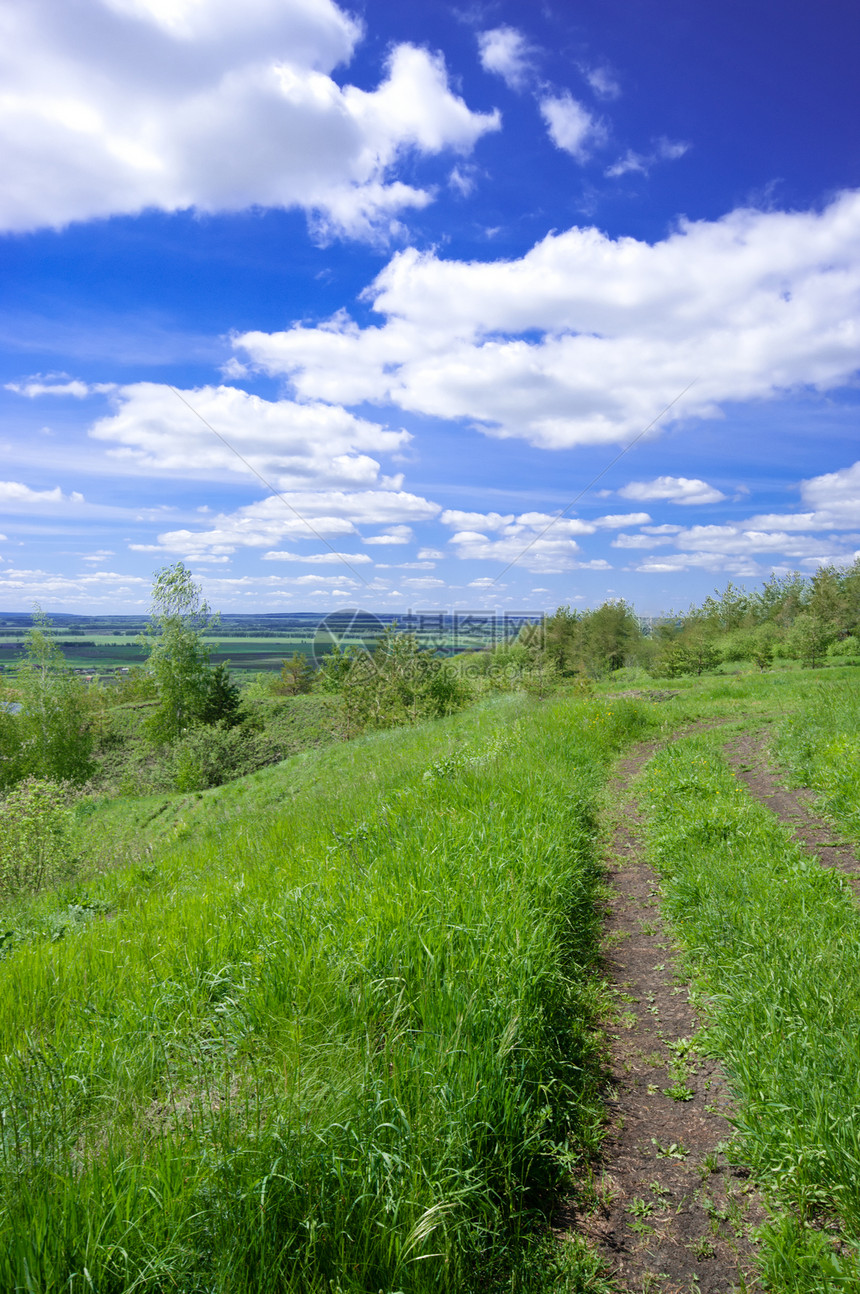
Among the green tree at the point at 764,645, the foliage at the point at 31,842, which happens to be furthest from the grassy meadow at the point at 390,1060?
the green tree at the point at 764,645

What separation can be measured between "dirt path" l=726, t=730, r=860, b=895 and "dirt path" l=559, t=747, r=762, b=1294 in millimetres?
2155

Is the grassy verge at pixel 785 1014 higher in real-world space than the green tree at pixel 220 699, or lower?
higher

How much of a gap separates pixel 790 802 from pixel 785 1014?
186 inches

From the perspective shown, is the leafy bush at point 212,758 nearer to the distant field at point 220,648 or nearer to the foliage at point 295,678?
the distant field at point 220,648

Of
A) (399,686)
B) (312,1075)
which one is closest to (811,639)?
(399,686)

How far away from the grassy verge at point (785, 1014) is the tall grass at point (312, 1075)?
28.5 inches

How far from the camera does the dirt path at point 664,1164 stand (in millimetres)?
2225

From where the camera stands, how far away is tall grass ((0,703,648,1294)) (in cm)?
189

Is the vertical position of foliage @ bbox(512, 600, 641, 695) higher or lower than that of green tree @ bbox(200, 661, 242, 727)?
higher

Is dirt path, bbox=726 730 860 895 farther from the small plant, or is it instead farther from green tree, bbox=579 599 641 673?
green tree, bbox=579 599 641 673

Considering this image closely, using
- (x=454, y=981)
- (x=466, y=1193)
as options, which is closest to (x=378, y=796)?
(x=454, y=981)

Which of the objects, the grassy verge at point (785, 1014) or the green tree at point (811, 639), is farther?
the green tree at point (811, 639)

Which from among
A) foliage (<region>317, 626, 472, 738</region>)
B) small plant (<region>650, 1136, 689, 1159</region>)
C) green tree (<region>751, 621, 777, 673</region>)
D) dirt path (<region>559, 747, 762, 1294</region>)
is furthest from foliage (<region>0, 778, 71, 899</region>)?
green tree (<region>751, 621, 777, 673</region>)

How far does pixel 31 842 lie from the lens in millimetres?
10852
